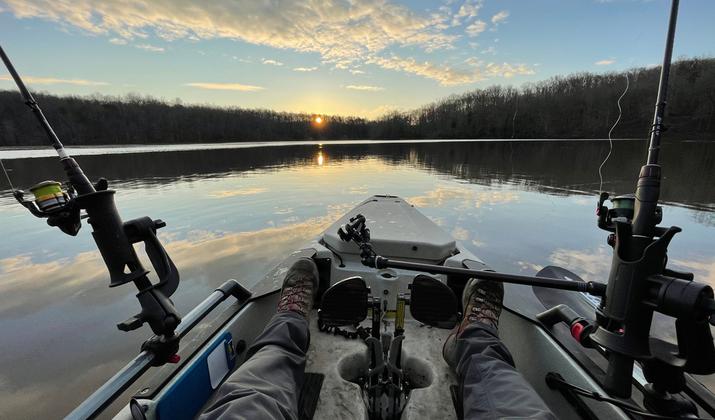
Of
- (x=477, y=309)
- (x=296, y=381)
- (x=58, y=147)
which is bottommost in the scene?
(x=296, y=381)

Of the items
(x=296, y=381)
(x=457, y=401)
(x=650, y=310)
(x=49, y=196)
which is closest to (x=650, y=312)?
(x=650, y=310)

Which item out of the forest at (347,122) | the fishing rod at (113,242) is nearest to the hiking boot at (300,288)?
the fishing rod at (113,242)

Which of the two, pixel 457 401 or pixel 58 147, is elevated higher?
pixel 58 147

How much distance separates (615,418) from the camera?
4.85 ft

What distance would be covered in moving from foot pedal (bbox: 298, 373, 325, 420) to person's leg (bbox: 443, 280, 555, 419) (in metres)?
0.82

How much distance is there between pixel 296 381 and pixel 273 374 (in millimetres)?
148

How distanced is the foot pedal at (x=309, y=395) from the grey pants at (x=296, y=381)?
0.20m

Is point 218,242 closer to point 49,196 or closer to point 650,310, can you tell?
point 49,196

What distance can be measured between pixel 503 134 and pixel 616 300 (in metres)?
76.4

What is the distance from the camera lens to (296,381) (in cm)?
161

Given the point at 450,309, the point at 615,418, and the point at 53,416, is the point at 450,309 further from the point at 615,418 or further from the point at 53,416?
the point at 53,416

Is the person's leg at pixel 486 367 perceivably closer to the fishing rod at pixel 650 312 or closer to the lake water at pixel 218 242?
the fishing rod at pixel 650 312

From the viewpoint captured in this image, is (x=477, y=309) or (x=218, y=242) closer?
(x=477, y=309)

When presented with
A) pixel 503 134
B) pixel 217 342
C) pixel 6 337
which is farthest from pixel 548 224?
pixel 503 134
